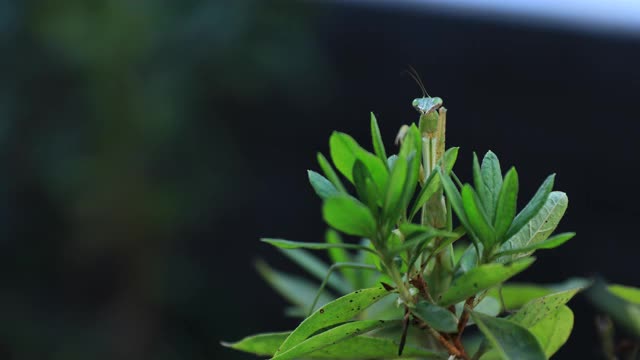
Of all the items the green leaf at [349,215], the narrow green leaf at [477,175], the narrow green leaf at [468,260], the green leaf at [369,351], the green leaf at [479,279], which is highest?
the narrow green leaf at [477,175]

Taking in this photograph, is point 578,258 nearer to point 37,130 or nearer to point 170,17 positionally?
point 170,17

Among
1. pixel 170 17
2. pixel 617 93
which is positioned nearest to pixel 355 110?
pixel 170 17

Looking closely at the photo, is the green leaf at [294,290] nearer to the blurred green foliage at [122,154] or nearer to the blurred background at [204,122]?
the blurred background at [204,122]

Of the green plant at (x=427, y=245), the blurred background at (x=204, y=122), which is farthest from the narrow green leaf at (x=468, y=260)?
the blurred background at (x=204, y=122)

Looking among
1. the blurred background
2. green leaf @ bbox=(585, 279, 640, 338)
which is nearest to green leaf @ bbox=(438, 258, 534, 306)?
green leaf @ bbox=(585, 279, 640, 338)

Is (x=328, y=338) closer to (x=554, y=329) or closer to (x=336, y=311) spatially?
(x=336, y=311)

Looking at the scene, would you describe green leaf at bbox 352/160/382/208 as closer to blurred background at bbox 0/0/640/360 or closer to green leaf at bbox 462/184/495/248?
green leaf at bbox 462/184/495/248
